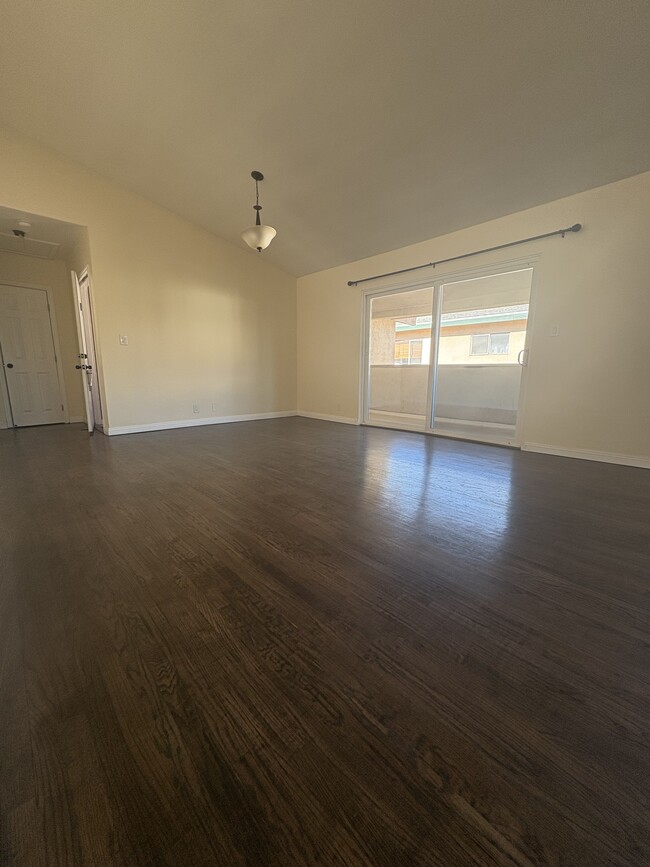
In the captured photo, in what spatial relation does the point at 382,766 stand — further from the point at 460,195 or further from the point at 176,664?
the point at 460,195

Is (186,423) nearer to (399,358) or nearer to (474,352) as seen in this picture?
(399,358)

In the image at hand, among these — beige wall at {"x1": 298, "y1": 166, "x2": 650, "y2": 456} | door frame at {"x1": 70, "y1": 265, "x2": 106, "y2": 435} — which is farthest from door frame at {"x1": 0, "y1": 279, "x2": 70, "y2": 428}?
beige wall at {"x1": 298, "y1": 166, "x2": 650, "y2": 456}

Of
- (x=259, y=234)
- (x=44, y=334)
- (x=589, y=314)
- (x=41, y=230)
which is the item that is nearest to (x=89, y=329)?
(x=41, y=230)

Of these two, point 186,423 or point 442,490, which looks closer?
point 442,490

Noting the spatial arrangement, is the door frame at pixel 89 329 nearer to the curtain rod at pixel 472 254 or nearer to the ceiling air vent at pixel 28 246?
the ceiling air vent at pixel 28 246

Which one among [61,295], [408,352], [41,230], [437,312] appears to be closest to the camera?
[41,230]

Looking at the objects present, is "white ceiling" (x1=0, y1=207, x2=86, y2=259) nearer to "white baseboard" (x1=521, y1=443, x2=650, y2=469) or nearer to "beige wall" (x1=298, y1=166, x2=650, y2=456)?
"beige wall" (x1=298, y1=166, x2=650, y2=456)

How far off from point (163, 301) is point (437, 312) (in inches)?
150

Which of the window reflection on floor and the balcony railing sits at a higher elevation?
the balcony railing

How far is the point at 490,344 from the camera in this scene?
4234 millimetres

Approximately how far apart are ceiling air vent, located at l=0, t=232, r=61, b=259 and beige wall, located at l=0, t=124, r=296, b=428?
14.6 inches

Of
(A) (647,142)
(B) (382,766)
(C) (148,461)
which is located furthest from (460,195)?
(B) (382,766)

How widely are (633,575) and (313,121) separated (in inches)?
156

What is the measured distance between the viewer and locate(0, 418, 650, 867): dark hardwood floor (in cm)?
65
